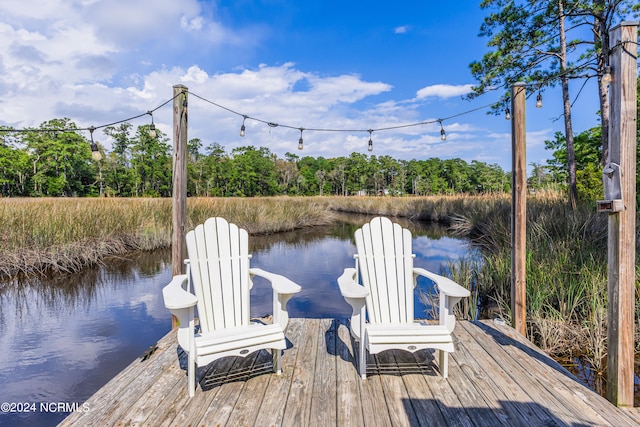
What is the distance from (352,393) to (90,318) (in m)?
3.65

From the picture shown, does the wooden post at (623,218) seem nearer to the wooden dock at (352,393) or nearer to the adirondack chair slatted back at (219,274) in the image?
the wooden dock at (352,393)

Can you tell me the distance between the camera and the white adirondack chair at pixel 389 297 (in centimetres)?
179

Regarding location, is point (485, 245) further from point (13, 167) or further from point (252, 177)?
point (13, 167)

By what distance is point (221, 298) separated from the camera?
211cm

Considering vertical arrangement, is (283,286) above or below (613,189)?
below

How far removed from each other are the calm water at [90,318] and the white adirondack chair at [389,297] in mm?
1942

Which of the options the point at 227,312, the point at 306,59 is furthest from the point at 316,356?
the point at 306,59

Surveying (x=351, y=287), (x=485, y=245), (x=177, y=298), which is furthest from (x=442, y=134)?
(x=177, y=298)

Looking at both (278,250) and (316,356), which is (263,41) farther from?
(316,356)

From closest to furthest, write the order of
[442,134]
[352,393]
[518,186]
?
[352,393] < [518,186] < [442,134]

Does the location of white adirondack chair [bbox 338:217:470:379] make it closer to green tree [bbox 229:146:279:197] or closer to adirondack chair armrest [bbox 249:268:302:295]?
adirondack chair armrest [bbox 249:268:302:295]

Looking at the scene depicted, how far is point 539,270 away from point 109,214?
7925mm

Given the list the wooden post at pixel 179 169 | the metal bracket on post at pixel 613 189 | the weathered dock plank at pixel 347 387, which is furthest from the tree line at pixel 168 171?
the wooden post at pixel 179 169

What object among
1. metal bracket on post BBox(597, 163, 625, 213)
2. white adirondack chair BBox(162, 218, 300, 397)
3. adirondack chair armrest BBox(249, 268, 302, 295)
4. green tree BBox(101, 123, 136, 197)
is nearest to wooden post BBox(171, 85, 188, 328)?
white adirondack chair BBox(162, 218, 300, 397)
